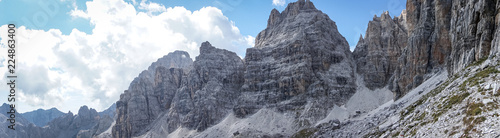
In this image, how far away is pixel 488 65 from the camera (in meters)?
57.8

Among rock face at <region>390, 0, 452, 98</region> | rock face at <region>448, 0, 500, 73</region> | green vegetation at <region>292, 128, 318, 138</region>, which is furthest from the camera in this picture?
green vegetation at <region>292, 128, 318, 138</region>

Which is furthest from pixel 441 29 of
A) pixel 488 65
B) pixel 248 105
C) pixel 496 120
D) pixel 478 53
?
pixel 248 105

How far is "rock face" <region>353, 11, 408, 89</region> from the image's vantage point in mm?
184875

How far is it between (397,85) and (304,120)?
4737 cm

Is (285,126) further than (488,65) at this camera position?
Yes

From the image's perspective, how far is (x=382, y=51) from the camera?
7485 inches

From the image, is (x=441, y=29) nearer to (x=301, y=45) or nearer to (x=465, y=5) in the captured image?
(x=465, y=5)

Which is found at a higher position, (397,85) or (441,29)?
(441,29)

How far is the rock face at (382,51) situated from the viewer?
7279 inches

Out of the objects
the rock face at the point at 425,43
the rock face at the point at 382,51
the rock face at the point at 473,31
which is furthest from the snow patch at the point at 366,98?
the rock face at the point at 473,31

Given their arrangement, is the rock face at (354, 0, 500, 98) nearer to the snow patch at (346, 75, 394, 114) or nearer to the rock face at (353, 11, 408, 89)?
the rock face at (353, 11, 408, 89)

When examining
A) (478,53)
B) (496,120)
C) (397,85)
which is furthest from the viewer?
(397,85)

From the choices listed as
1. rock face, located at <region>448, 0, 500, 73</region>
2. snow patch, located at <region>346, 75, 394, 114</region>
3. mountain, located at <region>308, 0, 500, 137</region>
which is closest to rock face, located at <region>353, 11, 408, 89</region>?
snow patch, located at <region>346, 75, 394, 114</region>

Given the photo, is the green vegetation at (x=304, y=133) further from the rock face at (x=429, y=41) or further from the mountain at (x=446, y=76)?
the rock face at (x=429, y=41)
